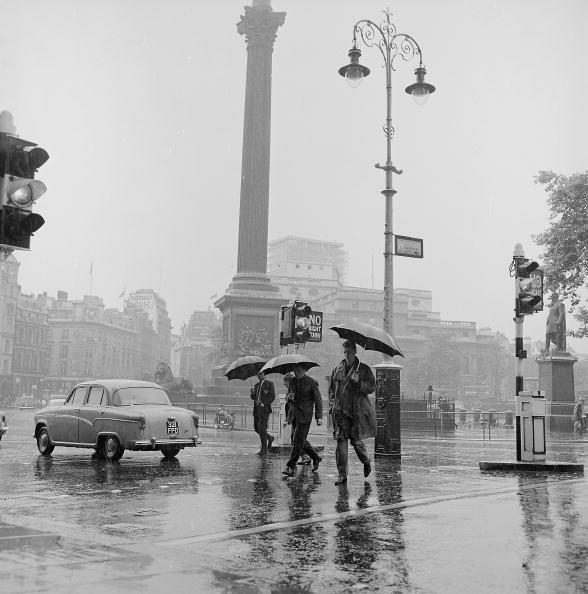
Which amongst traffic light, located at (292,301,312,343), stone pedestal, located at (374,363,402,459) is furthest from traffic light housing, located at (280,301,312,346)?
stone pedestal, located at (374,363,402,459)

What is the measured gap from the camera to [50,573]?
5203 millimetres

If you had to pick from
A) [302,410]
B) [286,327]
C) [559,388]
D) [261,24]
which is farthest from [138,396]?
[261,24]

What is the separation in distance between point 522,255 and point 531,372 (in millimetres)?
136918

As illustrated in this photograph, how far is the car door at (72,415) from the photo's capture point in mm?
15188

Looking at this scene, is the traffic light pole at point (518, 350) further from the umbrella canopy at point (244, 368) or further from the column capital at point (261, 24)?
the column capital at point (261, 24)

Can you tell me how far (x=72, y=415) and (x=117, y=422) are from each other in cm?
143

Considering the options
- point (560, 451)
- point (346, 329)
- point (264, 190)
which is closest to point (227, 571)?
point (346, 329)

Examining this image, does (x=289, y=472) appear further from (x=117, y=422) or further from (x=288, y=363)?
(x=117, y=422)

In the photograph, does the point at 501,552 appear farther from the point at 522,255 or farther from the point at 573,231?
the point at 573,231

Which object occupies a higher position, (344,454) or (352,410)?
(352,410)

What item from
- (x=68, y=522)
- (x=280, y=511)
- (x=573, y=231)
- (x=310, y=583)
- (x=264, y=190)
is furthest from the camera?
(x=264, y=190)

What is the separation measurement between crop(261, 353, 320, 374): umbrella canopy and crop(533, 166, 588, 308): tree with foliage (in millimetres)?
22075

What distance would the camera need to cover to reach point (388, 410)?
1565 centimetres

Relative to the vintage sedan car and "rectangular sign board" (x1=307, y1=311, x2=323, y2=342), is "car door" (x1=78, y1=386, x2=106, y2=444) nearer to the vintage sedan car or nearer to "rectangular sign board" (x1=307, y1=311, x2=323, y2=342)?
the vintage sedan car
